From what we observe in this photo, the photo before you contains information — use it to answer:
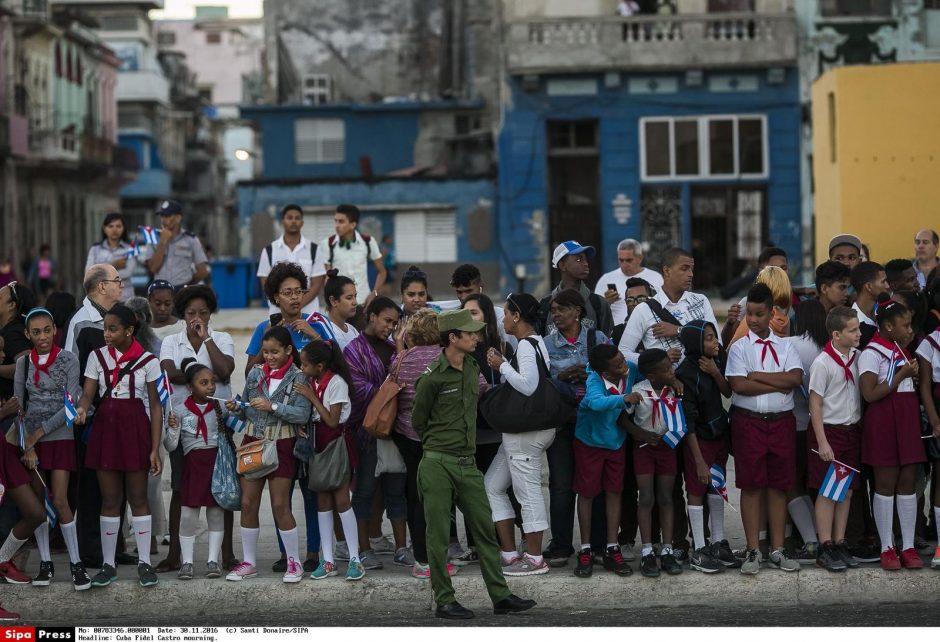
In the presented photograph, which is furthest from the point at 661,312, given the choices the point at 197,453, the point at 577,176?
the point at 577,176

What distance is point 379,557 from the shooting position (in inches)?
387

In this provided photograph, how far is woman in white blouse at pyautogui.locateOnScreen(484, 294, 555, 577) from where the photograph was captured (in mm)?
9000

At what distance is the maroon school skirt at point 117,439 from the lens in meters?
9.09

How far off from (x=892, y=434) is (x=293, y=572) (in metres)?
3.67

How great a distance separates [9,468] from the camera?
29.6 ft

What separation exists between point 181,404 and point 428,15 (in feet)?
129

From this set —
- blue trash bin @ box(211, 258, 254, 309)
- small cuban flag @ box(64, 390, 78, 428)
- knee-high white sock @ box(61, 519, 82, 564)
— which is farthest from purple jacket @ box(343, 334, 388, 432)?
blue trash bin @ box(211, 258, 254, 309)

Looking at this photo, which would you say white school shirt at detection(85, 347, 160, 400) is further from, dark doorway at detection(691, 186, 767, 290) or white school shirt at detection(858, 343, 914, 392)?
dark doorway at detection(691, 186, 767, 290)

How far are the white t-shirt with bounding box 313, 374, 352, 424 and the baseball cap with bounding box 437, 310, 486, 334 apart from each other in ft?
3.30

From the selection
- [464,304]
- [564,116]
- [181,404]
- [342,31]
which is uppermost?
[342,31]

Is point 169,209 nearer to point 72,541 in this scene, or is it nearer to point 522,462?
point 72,541

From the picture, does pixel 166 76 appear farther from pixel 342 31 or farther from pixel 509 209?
pixel 509 209

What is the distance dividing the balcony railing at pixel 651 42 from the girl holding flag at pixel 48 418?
23.5 m

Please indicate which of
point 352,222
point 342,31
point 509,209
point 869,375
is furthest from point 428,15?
point 869,375
